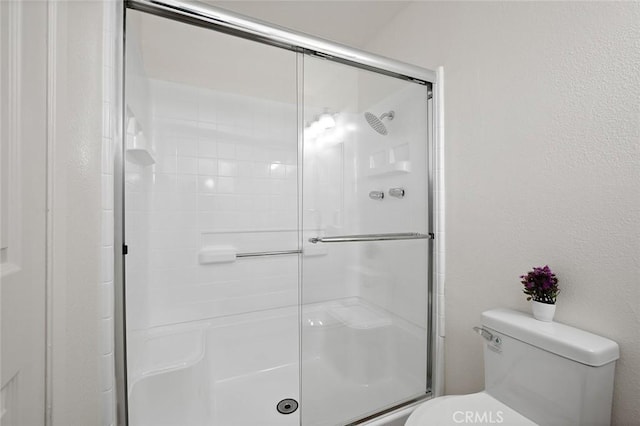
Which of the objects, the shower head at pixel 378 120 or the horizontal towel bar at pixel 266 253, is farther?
the horizontal towel bar at pixel 266 253

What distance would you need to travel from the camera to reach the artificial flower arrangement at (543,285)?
998mm

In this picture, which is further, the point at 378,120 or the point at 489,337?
the point at 378,120

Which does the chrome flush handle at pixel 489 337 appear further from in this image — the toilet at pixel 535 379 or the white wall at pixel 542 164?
the white wall at pixel 542 164

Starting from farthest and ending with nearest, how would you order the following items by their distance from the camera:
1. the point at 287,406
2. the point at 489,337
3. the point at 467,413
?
the point at 287,406
the point at 489,337
the point at 467,413

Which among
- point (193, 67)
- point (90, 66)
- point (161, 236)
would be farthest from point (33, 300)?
point (193, 67)

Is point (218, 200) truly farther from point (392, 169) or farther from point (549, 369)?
point (549, 369)

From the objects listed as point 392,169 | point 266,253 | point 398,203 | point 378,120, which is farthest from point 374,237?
point 266,253

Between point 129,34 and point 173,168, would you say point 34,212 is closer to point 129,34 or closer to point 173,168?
point 129,34

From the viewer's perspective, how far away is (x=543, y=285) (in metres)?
1.00

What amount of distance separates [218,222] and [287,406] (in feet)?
3.97

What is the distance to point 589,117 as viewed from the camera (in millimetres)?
951

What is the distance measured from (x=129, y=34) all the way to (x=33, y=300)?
37.2 inches

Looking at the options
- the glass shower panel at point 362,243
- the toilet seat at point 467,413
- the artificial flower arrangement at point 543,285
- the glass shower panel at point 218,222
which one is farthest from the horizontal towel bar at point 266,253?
the artificial flower arrangement at point 543,285

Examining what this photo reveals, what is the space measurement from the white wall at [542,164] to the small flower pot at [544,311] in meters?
0.06
